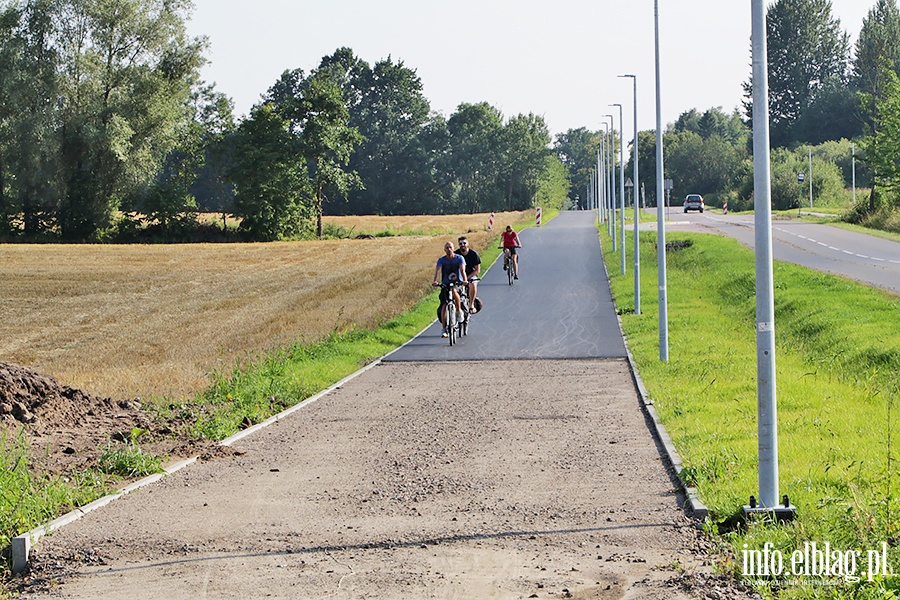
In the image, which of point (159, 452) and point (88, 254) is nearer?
point (159, 452)

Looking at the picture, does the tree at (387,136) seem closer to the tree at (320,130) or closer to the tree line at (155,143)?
the tree line at (155,143)

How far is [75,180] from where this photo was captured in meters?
67.8

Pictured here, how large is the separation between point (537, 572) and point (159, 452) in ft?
18.7

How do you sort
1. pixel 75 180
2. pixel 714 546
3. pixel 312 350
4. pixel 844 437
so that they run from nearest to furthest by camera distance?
pixel 714 546
pixel 844 437
pixel 312 350
pixel 75 180

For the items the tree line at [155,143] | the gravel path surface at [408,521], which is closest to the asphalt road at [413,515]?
the gravel path surface at [408,521]

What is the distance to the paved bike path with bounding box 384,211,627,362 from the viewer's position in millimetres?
21312

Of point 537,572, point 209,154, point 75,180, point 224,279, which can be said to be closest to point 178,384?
point 537,572

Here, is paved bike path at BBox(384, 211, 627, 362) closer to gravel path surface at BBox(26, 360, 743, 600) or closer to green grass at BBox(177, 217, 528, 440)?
green grass at BBox(177, 217, 528, 440)

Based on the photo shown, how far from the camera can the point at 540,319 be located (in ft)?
90.6

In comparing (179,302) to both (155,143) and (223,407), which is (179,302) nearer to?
(223,407)

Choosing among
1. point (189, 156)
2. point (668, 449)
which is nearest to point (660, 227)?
point (668, 449)

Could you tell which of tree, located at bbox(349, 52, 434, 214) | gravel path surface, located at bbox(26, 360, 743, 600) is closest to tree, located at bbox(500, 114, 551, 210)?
tree, located at bbox(349, 52, 434, 214)

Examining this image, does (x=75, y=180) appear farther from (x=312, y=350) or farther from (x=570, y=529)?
(x=570, y=529)

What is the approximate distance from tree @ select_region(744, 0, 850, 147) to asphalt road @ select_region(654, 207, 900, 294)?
250ft
